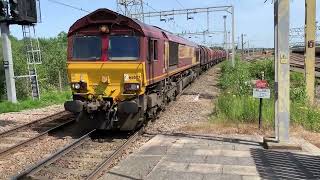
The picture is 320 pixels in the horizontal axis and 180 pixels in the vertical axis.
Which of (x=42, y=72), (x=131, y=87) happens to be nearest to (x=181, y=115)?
(x=131, y=87)

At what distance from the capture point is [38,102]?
2056 centimetres

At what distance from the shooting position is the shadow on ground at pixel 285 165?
25.0 ft

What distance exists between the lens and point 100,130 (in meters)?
13.1

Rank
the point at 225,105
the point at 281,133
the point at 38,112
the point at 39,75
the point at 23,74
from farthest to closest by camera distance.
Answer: the point at 39,75 < the point at 23,74 < the point at 38,112 < the point at 225,105 < the point at 281,133

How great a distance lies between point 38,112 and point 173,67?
5.41 m

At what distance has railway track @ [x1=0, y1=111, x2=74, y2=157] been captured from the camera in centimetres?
1106

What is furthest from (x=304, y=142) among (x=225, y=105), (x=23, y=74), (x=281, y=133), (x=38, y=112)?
(x=23, y=74)

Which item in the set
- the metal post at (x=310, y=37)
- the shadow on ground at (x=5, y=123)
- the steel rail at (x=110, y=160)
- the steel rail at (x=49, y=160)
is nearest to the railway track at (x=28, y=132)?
the shadow on ground at (x=5, y=123)

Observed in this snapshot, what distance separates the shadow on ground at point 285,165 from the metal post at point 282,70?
743 mm

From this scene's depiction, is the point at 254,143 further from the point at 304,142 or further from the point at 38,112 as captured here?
the point at 38,112

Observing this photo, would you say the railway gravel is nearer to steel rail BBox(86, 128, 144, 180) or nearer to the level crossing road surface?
steel rail BBox(86, 128, 144, 180)

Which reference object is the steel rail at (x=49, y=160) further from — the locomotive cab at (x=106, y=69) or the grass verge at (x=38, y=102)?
the grass verge at (x=38, y=102)

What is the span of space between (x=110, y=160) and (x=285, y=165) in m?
3.36

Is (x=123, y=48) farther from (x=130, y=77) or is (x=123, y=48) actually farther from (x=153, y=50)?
(x=153, y=50)
